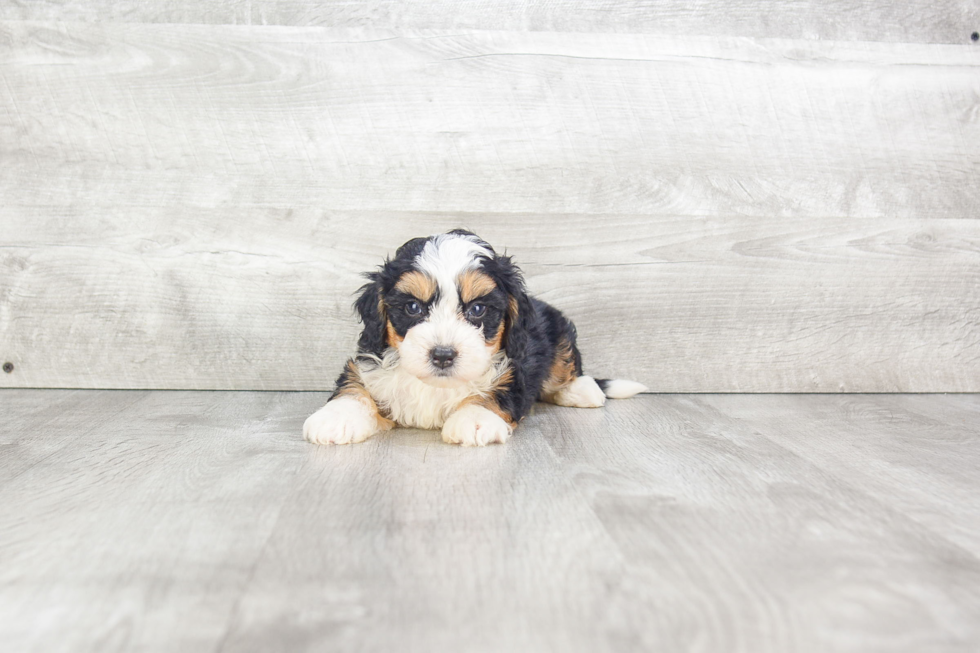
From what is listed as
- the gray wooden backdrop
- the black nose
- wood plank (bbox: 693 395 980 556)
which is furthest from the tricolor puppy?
wood plank (bbox: 693 395 980 556)

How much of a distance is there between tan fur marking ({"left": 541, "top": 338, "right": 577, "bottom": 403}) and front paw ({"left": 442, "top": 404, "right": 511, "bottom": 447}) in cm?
53

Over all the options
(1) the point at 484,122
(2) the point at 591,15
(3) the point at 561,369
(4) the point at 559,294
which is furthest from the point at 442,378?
(2) the point at 591,15

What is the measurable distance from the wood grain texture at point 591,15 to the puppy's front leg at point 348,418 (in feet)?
4.68

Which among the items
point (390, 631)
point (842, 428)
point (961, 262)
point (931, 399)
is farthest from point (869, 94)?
point (390, 631)

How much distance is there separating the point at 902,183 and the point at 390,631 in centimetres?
290

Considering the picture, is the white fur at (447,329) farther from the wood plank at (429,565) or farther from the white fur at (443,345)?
the wood plank at (429,565)

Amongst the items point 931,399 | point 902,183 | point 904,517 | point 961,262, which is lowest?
point 931,399

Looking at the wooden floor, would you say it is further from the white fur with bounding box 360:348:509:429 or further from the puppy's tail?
the puppy's tail

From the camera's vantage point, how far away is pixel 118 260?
293 centimetres

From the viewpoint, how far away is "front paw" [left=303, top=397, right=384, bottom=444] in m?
2.14

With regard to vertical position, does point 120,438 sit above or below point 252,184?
below

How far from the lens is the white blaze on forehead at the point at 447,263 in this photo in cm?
218

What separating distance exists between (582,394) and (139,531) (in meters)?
1.70

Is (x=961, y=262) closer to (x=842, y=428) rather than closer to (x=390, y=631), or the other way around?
(x=842, y=428)
